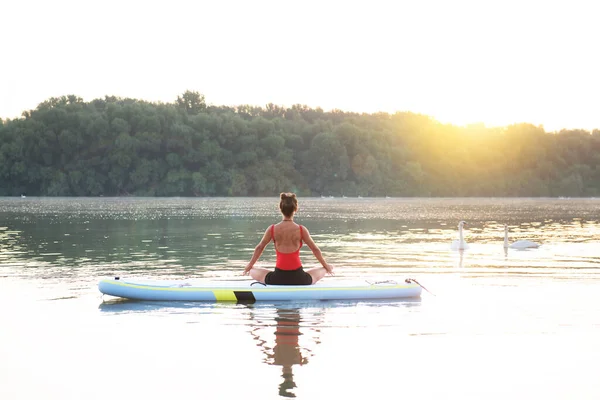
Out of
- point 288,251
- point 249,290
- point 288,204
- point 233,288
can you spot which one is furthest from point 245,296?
point 288,204

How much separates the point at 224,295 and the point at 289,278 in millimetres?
1077

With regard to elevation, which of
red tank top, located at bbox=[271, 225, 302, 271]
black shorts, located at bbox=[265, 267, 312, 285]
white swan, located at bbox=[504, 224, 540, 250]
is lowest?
white swan, located at bbox=[504, 224, 540, 250]

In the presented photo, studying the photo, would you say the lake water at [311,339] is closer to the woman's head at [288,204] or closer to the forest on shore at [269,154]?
the woman's head at [288,204]

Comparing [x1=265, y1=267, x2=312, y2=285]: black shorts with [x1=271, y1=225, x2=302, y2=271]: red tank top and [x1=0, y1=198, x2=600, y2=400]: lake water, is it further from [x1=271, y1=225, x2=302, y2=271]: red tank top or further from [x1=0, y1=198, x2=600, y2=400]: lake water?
[x1=0, y1=198, x2=600, y2=400]: lake water

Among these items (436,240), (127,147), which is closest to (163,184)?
(127,147)

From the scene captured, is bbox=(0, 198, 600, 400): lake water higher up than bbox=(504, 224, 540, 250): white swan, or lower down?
lower down

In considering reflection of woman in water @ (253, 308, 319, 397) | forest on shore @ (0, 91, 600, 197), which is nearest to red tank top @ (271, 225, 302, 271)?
reflection of woman in water @ (253, 308, 319, 397)

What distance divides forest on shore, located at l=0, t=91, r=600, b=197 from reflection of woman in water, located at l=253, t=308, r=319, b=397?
94.9 m

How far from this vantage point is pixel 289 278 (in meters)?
13.2

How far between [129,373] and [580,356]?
5.06m

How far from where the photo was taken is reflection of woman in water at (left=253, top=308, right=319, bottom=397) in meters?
8.34

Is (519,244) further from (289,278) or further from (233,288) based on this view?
(233,288)

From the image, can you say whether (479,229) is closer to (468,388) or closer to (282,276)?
(282,276)

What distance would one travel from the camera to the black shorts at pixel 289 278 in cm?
1323
